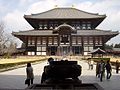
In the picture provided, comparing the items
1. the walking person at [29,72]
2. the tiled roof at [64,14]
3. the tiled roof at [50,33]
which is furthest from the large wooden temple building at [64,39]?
the walking person at [29,72]

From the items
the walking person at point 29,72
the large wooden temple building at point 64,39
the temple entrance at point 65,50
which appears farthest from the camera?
the temple entrance at point 65,50

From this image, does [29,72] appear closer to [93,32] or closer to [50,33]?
[50,33]

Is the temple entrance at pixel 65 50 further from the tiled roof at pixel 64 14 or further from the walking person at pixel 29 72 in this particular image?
the walking person at pixel 29 72

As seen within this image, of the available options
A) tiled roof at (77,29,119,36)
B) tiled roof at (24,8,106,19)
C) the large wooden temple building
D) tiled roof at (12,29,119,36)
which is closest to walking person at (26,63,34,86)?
the large wooden temple building

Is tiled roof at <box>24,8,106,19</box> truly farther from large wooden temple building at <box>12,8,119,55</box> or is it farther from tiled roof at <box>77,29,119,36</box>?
tiled roof at <box>77,29,119,36</box>

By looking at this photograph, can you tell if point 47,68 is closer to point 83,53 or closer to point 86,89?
point 86,89

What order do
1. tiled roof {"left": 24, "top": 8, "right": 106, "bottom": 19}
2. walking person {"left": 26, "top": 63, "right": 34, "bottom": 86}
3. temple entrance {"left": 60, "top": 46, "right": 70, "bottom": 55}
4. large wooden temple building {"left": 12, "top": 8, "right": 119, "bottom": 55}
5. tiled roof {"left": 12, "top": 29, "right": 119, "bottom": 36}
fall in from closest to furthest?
walking person {"left": 26, "top": 63, "right": 34, "bottom": 86}, large wooden temple building {"left": 12, "top": 8, "right": 119, "bottom": 55}, tiled roof {"left": 12, "top": 29, "right": 119, "bottom": 36}, temple entrance {"left": 60, "top": 46, "right": 70, "bottom": 55}, tiled roof {"left": 24, "top": 8, "right": 106, "bottom": 19}

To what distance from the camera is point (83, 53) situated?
255 ft

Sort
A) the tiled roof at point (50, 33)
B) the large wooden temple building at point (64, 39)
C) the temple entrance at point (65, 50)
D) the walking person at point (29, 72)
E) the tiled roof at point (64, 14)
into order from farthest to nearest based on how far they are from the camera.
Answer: the tiled roof at point (64, 14), the temple entrance at point (65, 50), the tiled roof at point (50, 33), the large wooden temple building at point (64, 39), the walking person at point (29, 72)

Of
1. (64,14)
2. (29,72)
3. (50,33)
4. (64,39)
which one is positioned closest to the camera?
(29,72)

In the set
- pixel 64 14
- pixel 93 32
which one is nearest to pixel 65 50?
pixel 93 32

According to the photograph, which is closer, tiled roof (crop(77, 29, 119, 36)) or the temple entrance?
tiled roof (crop(77, 29, 119, 36))

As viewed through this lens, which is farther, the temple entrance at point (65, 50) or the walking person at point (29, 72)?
the temple entrance at point (65, 50)

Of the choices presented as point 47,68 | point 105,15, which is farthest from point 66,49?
point 47,68
